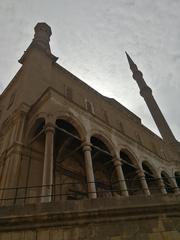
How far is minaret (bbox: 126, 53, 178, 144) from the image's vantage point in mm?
30505

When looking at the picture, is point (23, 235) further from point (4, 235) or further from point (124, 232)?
point (124, 232)

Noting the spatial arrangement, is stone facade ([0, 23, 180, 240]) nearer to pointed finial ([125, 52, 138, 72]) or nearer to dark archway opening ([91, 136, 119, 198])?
dark archway opening ([91, 136, 119, 198])

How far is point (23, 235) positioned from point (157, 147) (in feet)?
62.9

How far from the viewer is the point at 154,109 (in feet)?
108

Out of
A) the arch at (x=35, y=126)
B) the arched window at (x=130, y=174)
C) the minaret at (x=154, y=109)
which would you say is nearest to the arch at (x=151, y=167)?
the arched window at (x=130, y=174)

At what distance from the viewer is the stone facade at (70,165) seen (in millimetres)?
4777

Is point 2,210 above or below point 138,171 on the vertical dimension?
below

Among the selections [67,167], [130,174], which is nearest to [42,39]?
[67,167]

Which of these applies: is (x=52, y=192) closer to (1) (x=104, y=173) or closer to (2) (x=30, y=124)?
(2) (x=30, y=124)

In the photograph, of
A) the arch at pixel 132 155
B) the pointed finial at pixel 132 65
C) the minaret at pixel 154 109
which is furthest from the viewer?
the pointed finial at pixel 132 65

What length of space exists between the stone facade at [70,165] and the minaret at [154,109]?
761cm

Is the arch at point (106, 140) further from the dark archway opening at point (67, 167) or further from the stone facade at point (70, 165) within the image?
the dark archway opening at point (67, 167)

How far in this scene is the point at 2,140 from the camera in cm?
1288

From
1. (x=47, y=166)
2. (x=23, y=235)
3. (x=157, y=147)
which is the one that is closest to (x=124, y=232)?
(x=23, y=235)
